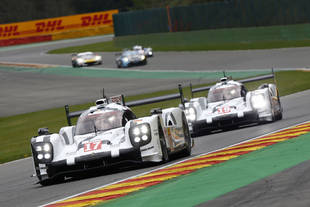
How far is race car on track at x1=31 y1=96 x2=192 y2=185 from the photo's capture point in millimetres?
13000

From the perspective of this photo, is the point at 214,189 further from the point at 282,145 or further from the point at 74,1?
the point at 74,1

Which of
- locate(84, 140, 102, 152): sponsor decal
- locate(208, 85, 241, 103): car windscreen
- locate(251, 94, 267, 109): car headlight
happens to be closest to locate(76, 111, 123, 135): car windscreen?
locate(84, 140, 102, 152): sponsor decal

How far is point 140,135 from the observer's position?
13.1 metres

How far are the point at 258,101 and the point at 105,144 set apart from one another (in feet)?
23.8

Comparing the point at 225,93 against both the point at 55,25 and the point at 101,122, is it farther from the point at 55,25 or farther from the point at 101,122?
the point at 55,25

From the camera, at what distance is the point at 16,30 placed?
292 ft

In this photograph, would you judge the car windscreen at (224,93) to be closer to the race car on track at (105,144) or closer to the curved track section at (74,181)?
the curved track section at (74,181)

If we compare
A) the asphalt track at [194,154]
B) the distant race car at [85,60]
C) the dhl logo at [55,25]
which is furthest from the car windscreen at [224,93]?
the dhl logo at [55,25]

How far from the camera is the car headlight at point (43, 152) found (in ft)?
43.6

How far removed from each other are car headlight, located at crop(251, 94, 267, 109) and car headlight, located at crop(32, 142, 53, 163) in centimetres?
757

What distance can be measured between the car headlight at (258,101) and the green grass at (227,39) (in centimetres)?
2916

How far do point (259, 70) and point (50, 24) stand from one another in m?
53.5

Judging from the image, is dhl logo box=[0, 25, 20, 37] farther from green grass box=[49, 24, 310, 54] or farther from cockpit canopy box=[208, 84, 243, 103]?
cockpit canopy box=[208, 84, 243, 103]

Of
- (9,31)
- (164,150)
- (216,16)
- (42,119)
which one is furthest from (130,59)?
(164,150)
